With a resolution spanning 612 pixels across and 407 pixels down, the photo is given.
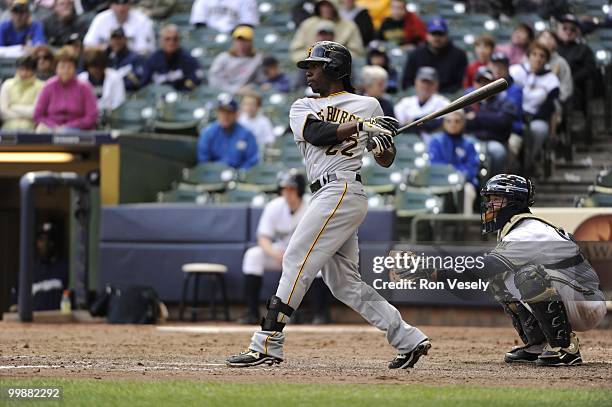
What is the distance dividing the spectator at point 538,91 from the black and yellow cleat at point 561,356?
19.9 feet

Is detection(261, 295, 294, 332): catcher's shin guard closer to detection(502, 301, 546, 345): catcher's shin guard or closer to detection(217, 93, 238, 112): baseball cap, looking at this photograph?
detection(502, 301, 546, 345): catcher's shin guard

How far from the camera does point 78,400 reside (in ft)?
17.7

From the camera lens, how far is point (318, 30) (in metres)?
14.7

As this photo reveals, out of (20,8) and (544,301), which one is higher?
(20,8)

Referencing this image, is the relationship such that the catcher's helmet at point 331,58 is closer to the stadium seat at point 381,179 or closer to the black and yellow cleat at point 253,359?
the black and yellow cleat at point 253,359

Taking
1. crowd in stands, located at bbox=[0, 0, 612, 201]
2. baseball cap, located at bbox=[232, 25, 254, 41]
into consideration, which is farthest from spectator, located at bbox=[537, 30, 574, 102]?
baseball cap, located at bbox=[232, 25, 254, 41]

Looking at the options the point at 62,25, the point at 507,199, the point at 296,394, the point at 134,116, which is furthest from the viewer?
→ the point at 62,25

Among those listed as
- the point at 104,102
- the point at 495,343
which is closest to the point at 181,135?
the point at 104,102

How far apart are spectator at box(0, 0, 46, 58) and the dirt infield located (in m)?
5.51

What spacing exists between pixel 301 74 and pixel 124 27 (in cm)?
263

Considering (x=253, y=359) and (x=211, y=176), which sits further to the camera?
(x=211, y=176)

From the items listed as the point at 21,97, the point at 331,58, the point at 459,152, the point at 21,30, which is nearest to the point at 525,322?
the point at 331,58

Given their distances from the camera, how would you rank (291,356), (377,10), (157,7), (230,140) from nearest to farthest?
(291,356)
(230,140)
(377,10)
(157,7)

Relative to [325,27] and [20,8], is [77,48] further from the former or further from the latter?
[325,27]
